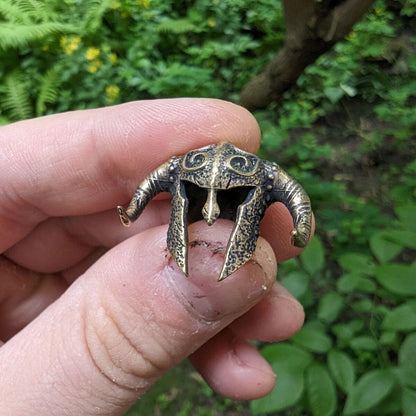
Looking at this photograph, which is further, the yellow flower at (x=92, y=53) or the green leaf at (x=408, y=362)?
the yellow flower at (x=92, y=53)

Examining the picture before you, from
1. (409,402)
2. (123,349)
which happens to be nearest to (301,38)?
(409,402)

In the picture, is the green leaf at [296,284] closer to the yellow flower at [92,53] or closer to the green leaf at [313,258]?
the green leaf at [313,258]

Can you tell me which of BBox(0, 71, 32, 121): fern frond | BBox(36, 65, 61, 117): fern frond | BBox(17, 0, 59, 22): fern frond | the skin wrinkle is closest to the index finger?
the skin wrinkle

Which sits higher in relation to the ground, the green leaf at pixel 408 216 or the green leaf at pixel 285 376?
the green leaf at pixel 408 216

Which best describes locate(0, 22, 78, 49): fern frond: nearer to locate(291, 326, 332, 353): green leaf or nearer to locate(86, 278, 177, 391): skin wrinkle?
locate(86, 278, 177, 391): skin wrinkle

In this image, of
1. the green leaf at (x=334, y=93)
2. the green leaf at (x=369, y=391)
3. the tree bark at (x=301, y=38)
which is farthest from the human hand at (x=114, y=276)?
the green leaf at (x=334, y=93)

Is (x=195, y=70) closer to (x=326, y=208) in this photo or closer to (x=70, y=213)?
(x=326, y=208)

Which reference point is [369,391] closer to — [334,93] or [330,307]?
[330,307]
